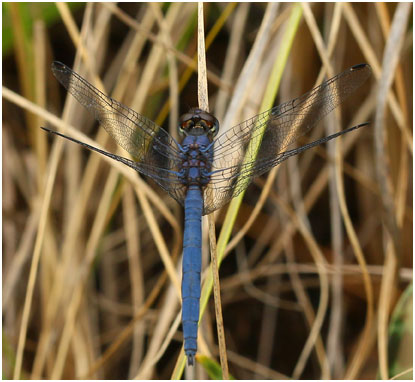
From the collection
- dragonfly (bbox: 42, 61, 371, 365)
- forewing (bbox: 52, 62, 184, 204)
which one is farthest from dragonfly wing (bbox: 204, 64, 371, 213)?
forewing (bbox: 52, 62, 184, 204)

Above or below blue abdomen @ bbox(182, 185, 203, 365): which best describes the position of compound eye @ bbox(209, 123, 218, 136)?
above

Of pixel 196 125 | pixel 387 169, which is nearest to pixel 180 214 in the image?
pixel 196 125

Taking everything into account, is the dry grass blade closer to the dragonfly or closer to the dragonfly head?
the dragonfly

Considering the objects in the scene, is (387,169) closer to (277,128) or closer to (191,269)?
(277,128)

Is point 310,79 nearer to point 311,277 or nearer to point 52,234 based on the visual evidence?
point 311,277

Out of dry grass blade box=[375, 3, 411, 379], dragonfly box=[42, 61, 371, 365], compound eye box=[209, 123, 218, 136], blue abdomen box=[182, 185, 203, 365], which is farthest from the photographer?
dry grass blade box=[375, 3, 411, 379]

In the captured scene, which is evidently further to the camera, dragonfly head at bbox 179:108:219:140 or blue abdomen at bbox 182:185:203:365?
dragonfly head at bbox 179:108:219:140
